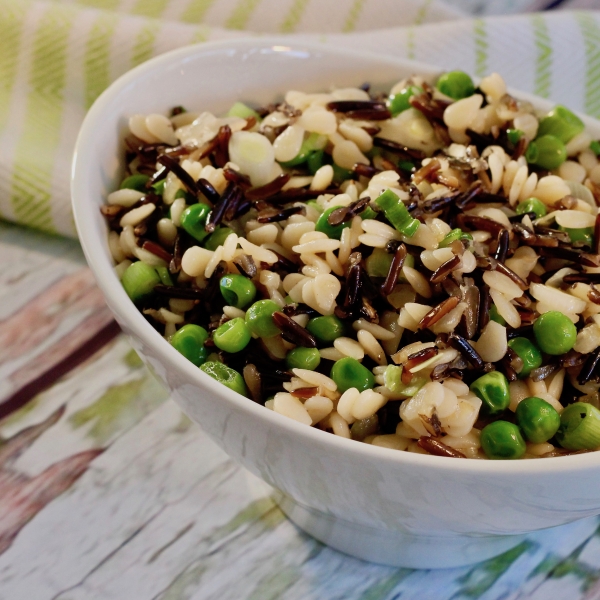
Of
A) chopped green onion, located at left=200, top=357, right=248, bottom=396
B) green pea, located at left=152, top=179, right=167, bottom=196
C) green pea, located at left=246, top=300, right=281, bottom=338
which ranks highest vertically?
green pea, located at left=152, top=179, right=167, bottom=196

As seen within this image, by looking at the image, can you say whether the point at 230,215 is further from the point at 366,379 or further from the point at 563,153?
the point at 563,153

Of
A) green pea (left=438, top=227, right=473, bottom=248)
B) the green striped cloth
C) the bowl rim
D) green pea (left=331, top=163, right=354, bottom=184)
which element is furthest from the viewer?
the green striped cloth

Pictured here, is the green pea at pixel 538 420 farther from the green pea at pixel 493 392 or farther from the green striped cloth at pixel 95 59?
the green striped cloth at pixel 95 59

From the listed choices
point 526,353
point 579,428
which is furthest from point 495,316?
point 579,428

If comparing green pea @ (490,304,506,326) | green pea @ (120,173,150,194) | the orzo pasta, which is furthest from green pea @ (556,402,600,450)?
green pea @ (120,173,150,194)

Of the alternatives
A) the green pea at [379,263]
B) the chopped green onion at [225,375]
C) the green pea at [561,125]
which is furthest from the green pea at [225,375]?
the green pea at [561,125]

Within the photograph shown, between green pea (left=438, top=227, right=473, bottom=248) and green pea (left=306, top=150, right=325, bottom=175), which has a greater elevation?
green pea (left=438, top=227, right=473, bottom=248)

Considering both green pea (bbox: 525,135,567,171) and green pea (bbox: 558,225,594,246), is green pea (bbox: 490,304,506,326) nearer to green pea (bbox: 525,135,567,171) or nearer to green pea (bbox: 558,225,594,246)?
green pea (bbox: 558,225,594,246)
